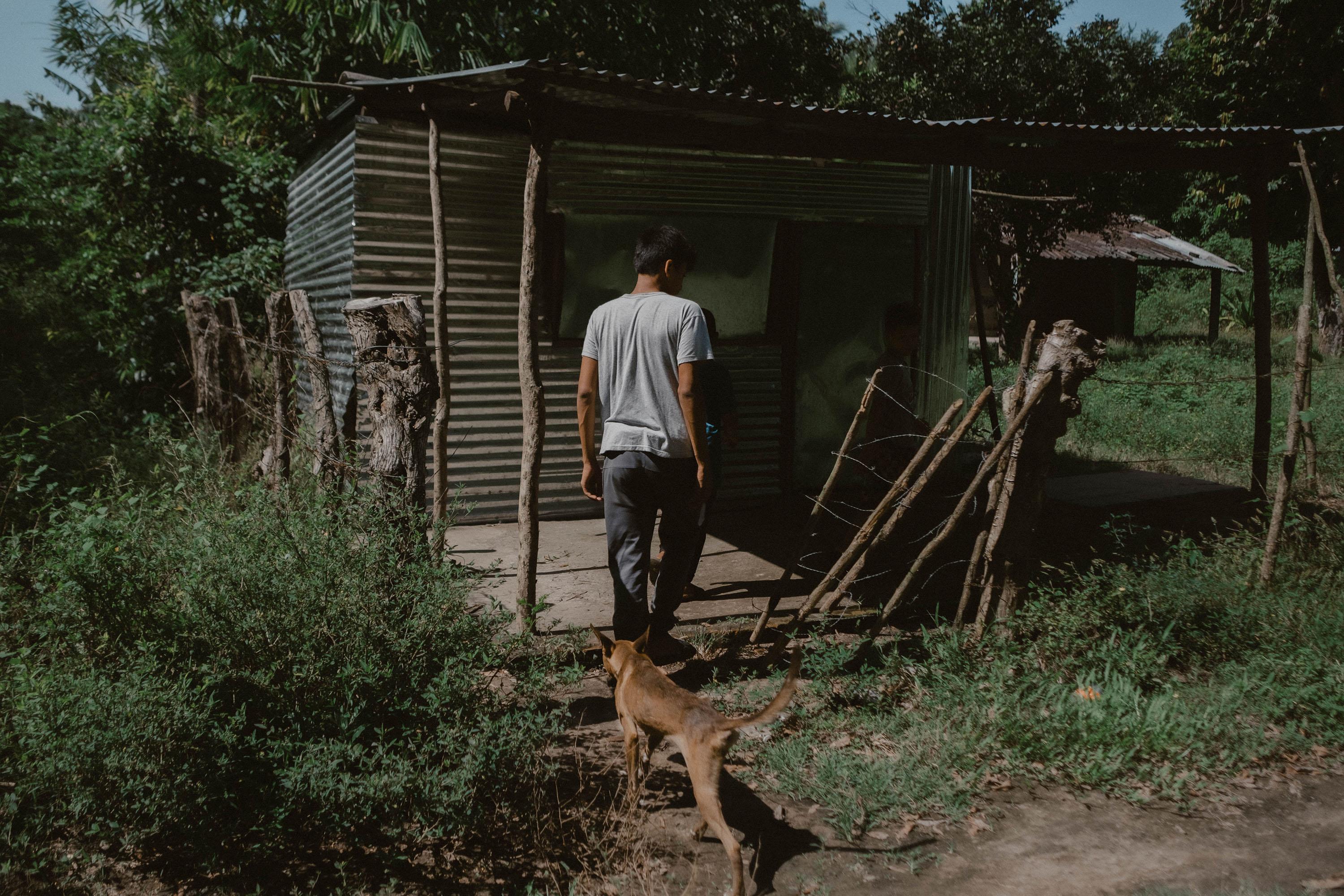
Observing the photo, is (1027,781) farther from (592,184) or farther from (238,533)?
(592,184)

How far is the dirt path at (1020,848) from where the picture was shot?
10.5ft

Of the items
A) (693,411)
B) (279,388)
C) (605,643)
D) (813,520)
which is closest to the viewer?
(605,643)

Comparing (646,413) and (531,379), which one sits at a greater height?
(531,379)

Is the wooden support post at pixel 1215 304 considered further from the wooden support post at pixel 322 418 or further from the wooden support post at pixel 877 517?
the wooden support post at pixel 322 418

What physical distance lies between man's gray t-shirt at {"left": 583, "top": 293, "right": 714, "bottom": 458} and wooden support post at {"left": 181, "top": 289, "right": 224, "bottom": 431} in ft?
15.6

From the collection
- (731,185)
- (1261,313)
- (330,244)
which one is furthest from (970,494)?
(330,244)

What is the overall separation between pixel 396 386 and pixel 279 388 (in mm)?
1986

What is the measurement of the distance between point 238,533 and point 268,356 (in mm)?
5038

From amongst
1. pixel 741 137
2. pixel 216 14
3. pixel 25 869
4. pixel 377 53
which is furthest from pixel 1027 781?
pixel 216 14

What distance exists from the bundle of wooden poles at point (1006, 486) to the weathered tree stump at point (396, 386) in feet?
6.19

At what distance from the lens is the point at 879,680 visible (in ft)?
15.1

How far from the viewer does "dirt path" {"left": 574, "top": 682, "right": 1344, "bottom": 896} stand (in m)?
3.19

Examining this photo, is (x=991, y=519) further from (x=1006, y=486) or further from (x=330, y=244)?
(x=330, y=244)

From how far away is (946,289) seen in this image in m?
9.13
